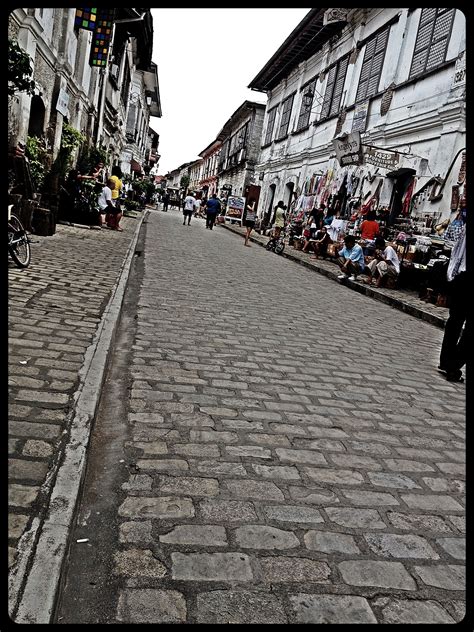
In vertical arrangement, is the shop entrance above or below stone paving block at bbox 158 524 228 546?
above

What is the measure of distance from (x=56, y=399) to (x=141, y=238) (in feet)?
44.1

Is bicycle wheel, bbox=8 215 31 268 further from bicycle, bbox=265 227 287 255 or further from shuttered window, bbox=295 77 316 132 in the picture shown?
shuttered window, bbox=295 77 316 132

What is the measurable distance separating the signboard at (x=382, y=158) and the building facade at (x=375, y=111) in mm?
27

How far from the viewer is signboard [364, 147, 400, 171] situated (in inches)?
556

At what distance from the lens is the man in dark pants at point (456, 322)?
204 inches

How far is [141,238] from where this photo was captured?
16359 mm

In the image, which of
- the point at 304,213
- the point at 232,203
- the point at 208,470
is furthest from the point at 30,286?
the point at 232,203

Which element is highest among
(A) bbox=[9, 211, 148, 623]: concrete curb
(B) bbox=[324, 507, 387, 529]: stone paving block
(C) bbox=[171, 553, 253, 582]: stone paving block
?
(A) bbox=[9, 211, 148, 623]: concrete curb

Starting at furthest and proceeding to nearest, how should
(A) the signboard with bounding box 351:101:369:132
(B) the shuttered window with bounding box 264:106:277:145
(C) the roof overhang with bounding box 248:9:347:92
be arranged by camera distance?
(B) the shuttered window with bounding box 264:106:277:145, (C) the roof overhang with bounding box 248:9:347:92, (A) the signboard with bounding box 351:101:369:132

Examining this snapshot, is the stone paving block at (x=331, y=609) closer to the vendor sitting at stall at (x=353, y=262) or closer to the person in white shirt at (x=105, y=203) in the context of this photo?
the vendor sitting at stall at (x=353, y=262)

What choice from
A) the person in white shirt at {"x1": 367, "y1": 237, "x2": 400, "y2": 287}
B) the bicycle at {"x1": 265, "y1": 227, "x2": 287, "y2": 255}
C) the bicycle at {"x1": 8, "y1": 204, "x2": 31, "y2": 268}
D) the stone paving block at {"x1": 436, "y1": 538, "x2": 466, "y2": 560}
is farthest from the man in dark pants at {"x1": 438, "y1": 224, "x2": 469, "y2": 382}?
the bicycle at {"x1": 265, "y1": 227, "x2": 287, "y2": 255}

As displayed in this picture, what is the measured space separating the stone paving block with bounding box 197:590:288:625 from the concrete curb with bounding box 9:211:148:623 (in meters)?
0.54

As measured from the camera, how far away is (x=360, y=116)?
58.8 ft
